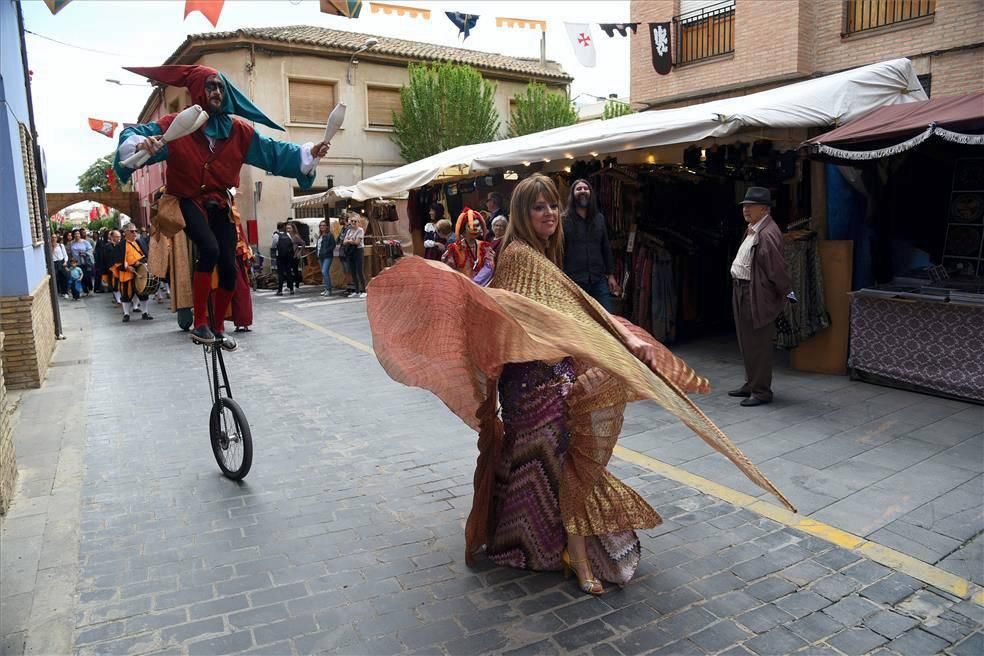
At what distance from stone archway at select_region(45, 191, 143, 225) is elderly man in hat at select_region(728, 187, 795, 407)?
25.1 meters

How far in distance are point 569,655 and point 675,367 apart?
116 centimetres

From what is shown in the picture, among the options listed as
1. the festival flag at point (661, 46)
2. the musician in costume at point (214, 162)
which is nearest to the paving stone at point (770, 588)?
the musician in costume at point (214, 162)

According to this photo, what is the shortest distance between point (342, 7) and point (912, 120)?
296 inches

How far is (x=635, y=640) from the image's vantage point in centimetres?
287

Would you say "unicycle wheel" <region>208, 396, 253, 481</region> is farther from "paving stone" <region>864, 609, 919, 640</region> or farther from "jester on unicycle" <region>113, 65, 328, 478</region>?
"paving stone" <region>864, 609, 919, 640</region>

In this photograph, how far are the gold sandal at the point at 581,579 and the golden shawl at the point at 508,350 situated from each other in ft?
0.62

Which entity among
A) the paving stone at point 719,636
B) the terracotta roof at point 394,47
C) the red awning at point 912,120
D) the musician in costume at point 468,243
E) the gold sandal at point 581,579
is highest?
the terracotta roof at point 394,47

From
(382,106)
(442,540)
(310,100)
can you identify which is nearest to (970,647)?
(442,540)

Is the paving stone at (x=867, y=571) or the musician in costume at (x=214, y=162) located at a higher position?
the musician in costume at (x=214, y=162)

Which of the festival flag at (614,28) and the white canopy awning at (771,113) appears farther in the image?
the festival flag at (614,28)

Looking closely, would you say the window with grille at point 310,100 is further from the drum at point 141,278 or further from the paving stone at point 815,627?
the paving stone at point 815,627

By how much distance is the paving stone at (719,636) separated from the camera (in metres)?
2.83

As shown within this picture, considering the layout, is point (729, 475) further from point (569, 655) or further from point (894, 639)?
point (569, 655)

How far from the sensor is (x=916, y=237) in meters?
7.71
